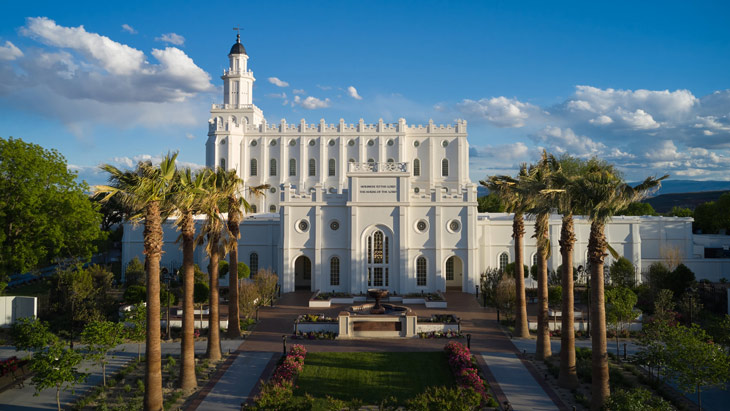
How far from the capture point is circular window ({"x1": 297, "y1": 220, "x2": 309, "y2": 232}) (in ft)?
119

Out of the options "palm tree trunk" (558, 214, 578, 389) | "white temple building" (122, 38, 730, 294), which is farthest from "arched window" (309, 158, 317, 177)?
"palm tree trunk" (558, 214, 578, 389)

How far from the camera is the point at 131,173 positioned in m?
13.7

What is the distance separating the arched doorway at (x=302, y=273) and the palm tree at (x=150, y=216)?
26204mm

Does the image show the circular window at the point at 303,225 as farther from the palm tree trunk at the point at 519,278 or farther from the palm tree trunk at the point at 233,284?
the palm tree trunk at the point at 519,278

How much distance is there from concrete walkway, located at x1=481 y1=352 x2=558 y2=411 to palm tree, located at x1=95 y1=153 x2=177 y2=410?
34.0 ft

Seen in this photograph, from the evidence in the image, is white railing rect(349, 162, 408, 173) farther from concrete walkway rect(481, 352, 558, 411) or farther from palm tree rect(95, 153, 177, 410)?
palm tree rect(95, 153, 177, 410)

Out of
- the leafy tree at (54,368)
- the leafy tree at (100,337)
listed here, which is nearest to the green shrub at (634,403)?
the leafy tree at (54,368)

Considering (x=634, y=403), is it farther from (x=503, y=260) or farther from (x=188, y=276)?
(x=503, y=260)

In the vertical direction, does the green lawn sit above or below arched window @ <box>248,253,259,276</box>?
below

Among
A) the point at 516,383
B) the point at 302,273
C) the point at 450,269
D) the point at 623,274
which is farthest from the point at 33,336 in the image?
the point at 623,274

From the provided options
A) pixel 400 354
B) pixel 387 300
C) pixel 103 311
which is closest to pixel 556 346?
pixel 400 354

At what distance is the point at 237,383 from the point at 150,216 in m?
7.14

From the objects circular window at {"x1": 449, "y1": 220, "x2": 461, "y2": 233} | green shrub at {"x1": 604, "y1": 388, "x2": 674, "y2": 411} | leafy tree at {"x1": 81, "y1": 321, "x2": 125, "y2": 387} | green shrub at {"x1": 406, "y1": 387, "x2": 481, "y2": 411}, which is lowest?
green shrub at {"x1": 604, "y1": 388, "x2": 674, "y2": 411}

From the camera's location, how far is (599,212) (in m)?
14.0
